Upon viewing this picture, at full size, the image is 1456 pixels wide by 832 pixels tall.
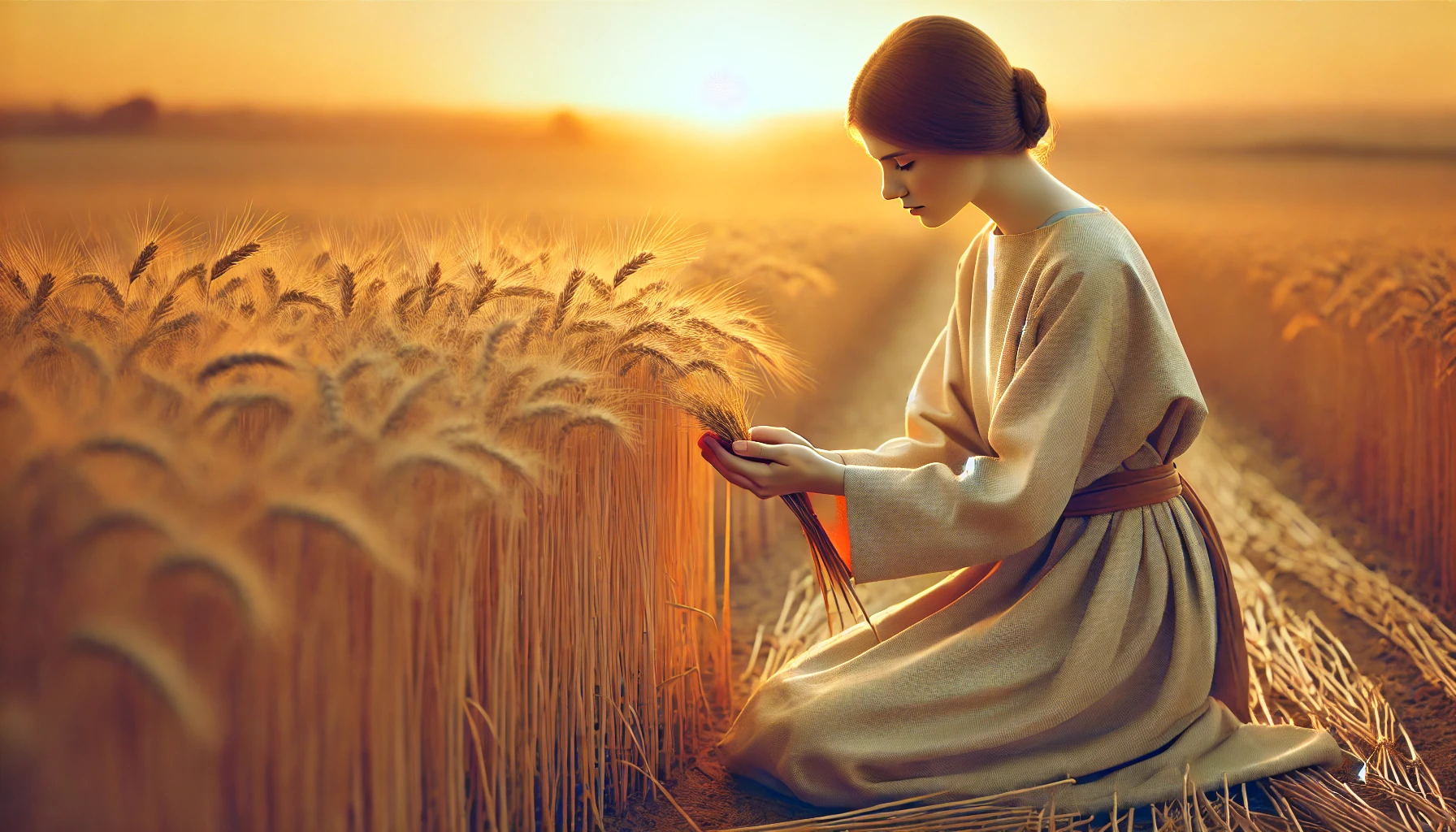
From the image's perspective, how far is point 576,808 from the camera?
1.17 m

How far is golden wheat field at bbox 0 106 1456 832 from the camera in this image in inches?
25.1

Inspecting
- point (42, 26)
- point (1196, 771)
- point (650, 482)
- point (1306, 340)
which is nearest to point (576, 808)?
point (650, 482)

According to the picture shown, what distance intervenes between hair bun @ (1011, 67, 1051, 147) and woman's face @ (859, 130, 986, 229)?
72 mm

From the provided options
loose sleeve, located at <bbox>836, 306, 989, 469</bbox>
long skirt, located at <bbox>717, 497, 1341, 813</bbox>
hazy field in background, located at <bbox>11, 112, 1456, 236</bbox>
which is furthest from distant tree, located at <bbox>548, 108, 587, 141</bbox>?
long skirt, located at <bbox>717, 497, 1341, 813</bbox>

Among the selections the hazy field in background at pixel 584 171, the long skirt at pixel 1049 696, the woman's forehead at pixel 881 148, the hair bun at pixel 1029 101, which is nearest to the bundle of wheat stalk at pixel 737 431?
the long skirt at pixel 1049 696

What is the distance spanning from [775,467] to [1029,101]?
57 centimetres

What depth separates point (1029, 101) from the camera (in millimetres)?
1137

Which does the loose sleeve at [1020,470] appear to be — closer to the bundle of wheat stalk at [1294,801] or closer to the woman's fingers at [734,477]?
the woman's fingers at [734,477]

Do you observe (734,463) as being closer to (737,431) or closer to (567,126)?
(737,431)

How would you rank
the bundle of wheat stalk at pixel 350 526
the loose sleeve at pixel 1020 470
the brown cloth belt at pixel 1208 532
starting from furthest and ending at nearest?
the brown cloth belt at pixel 1208 532 → the loose sleeve at pixel 1020 470 → the bundle of wheat stalk at pixel 350 526

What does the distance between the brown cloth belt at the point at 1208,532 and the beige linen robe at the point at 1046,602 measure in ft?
0.06

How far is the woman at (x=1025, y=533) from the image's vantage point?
1091 millimetres


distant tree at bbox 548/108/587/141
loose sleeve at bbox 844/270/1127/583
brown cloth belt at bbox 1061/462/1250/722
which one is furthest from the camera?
distant tree at bbox 548/108/587/141

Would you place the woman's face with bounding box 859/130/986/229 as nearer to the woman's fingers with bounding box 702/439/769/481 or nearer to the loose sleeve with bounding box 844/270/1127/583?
the loose sleeve with bounding box 844/270/1127/583
